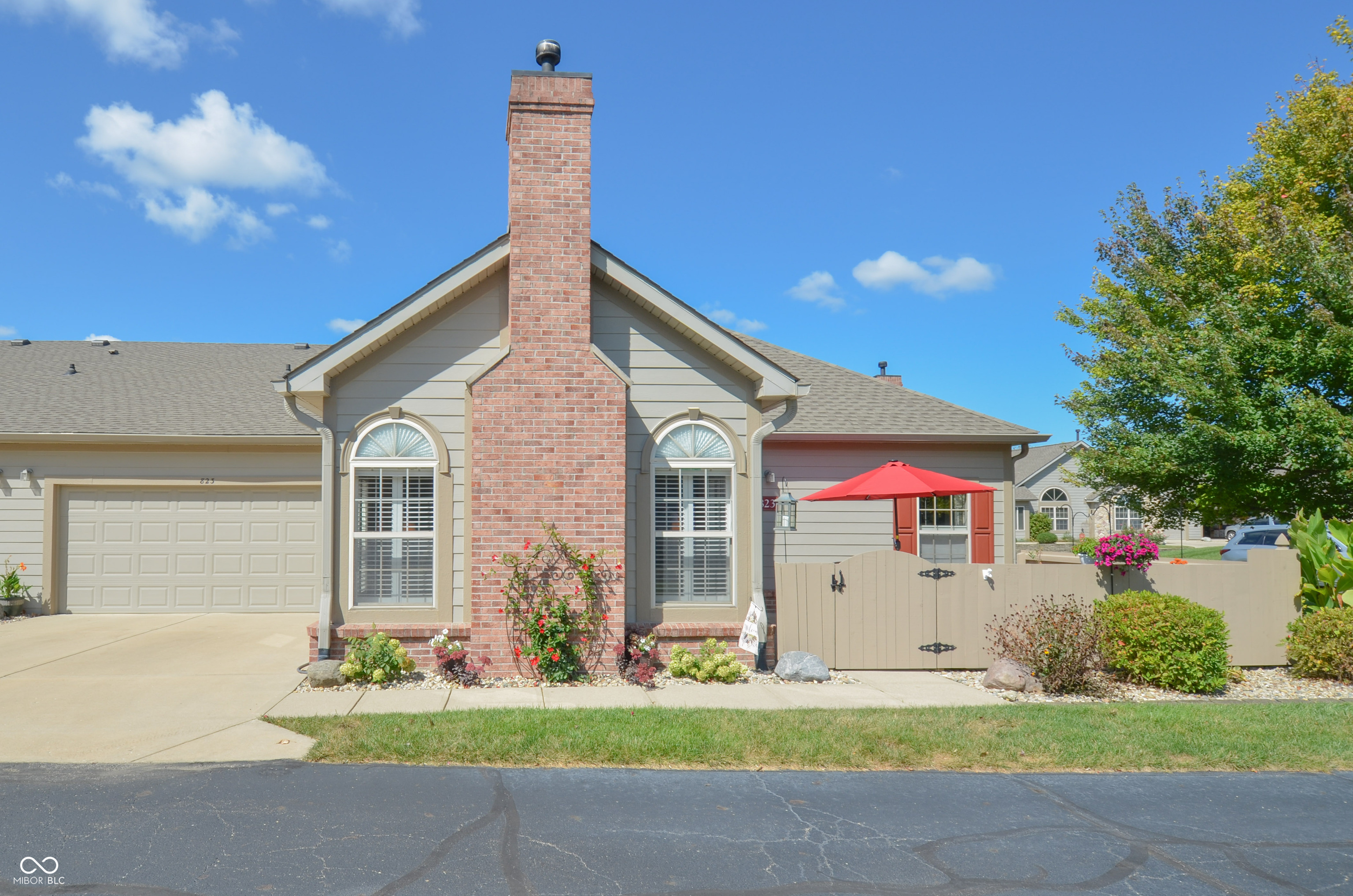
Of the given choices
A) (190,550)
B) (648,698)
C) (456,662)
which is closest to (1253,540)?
(648,698)

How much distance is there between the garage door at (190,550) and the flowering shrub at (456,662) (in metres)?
6.14

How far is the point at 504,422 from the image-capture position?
9.34 metres

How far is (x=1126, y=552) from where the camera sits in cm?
1026

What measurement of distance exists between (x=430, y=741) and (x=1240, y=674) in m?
9.17

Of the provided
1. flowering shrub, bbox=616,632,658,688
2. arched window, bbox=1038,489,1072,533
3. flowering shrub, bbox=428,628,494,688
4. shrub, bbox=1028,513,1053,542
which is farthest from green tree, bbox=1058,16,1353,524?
arched window, bbox=1038,489,1072,533

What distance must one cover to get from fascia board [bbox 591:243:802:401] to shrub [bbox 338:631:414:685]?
4642mm

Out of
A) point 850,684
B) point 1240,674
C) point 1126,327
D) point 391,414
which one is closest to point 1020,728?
point 850,684

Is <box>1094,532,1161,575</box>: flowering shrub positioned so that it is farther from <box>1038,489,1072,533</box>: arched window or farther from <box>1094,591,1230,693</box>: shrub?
<box>1038,489,1072,533</box>: arched window

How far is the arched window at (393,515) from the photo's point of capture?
31.5 ft

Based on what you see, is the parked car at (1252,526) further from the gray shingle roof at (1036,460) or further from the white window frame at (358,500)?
the white window frame at (358,500)

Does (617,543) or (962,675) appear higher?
(617,543)

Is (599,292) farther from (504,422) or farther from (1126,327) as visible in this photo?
(1126,327)

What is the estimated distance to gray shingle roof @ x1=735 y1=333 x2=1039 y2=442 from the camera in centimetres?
1404

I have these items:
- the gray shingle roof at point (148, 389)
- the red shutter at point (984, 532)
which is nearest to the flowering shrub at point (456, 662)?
the gray shingle roof at point (148, 389)
